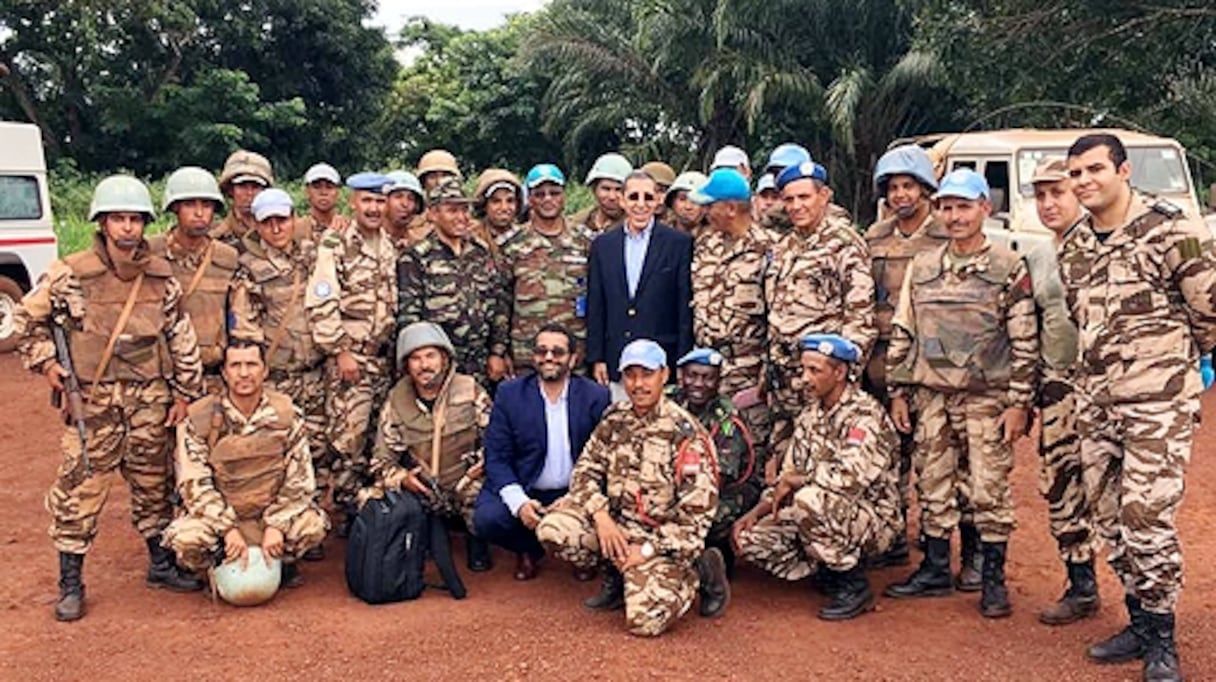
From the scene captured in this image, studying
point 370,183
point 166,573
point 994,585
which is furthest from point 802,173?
point 166,573

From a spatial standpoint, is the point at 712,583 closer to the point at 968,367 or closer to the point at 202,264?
the point at 968,367

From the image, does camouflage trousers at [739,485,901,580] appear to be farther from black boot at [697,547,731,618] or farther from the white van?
the white van

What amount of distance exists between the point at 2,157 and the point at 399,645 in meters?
10.8

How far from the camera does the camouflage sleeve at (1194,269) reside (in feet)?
12.5

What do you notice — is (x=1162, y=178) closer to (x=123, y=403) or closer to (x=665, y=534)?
(x=665, y=534)

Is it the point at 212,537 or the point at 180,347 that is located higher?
the point at 180,347

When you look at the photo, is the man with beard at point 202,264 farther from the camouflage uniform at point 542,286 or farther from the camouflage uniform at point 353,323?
the camouflage uniform at point 542,286

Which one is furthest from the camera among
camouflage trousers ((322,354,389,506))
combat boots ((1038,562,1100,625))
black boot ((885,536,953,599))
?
camouflage trousers ((322,354,389,506))

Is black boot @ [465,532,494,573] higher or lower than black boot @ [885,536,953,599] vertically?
higher

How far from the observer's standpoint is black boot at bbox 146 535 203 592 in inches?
200

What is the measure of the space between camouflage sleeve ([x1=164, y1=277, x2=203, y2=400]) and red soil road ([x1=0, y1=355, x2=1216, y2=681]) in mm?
935

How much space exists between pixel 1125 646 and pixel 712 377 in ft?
6.39

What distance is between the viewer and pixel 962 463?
4828 mm

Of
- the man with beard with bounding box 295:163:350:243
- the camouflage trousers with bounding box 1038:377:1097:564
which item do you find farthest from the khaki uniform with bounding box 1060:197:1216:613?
the man with beard with bounding box 295:163:350:243
